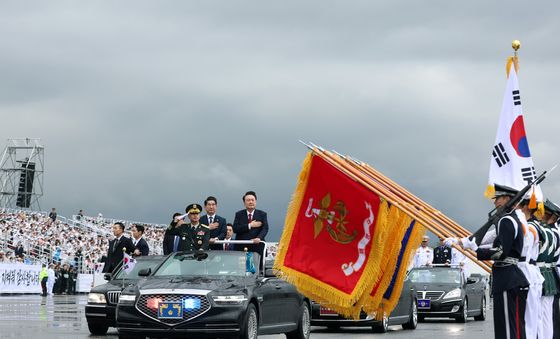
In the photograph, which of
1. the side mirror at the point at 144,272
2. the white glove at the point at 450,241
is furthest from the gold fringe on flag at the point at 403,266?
the side mirror at the point at 144,272

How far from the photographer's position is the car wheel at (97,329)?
19781 mm

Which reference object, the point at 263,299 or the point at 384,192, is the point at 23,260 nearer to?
the point at 263,299

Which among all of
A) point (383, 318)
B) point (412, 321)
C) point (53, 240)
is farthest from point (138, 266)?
point (53, 240)

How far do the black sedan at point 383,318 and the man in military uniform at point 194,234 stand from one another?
11.4 ft

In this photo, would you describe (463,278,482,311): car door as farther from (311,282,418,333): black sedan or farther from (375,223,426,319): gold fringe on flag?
(375,223,426,319): gold fringe on flag

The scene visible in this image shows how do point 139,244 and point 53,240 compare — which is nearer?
point 139,244

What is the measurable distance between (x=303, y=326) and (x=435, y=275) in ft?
31.1

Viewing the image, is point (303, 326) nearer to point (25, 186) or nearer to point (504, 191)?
point (504, 191)

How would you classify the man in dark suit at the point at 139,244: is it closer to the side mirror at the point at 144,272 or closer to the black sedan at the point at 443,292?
the side mirror at the point at 144,272

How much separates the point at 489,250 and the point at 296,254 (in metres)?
2.88

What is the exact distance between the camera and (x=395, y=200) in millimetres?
11414

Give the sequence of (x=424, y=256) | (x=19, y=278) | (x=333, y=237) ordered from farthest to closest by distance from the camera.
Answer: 1. (x=19, y=278)
2. (x=424, y=256)
3. (x=333, y=237)

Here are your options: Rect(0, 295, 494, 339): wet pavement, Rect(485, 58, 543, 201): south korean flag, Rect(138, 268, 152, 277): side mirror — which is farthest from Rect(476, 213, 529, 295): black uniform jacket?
Rect(0, 295, 494, 339): wet pavement

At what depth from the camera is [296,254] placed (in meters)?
13.2
